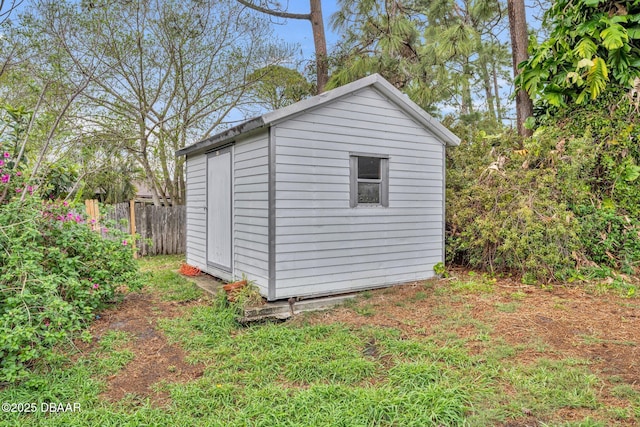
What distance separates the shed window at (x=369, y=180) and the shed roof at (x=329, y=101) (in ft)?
3.05

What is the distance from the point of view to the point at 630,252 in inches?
246

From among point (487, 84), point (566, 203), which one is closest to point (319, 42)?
point (566, 203)

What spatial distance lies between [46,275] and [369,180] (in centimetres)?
422

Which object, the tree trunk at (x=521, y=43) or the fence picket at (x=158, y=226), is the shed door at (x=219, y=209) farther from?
the tree trunk at (x=521, y=43)

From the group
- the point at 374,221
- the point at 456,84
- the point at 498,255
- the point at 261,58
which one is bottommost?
the point at 498,255

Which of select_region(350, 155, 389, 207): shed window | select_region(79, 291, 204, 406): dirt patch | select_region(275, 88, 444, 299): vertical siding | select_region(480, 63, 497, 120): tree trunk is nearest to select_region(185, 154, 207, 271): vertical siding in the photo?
select_region(79, 291, 204, 406): dirt patch

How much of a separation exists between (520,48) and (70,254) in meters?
8.94

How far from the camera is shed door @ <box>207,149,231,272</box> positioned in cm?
605

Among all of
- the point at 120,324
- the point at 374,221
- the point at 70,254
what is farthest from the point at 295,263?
the point at 70,254

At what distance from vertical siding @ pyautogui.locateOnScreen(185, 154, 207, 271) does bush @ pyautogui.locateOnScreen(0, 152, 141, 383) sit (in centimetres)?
197

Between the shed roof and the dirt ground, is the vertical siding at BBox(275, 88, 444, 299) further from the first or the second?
the dirt ground

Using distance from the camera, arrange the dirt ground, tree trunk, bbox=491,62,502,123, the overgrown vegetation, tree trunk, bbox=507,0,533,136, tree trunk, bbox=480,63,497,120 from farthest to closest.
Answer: tree trunk, bbox=491,62,502,123 → tree trunk, bbox=480,63,497,120 → tree trunk, bbox=507,0,533,136 → the overgrown vegetation → the dirt ground

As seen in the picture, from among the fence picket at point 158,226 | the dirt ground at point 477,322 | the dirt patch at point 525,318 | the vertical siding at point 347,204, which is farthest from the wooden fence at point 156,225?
the dirt patch at point 525,318

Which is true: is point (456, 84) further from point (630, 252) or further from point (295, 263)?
point (295, 263)
